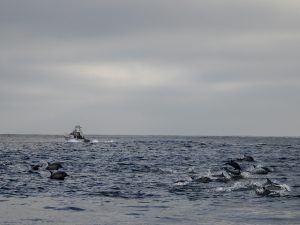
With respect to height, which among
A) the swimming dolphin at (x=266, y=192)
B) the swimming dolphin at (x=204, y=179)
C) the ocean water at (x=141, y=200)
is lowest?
the ocean water at (x=141, y=200)

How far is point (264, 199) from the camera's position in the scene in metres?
24.5

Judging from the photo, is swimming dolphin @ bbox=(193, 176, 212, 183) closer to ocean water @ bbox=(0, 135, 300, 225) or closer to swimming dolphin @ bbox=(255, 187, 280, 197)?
ocean water @ bbox=(0, 135, 300, 225)

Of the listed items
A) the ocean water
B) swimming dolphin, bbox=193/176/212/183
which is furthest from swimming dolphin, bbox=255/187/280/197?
swimming dolphin, bbox=193/176/212/183

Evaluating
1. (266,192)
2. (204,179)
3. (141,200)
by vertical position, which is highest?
(204,179)

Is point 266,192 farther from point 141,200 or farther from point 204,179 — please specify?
point 204,179

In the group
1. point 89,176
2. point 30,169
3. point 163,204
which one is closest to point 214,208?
point 163,204

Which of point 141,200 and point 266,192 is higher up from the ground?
point 266,192

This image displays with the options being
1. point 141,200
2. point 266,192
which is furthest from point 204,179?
point 141,200

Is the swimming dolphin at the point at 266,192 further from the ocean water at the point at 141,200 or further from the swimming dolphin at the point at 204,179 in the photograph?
the swimming dolphin at the point at 204,179

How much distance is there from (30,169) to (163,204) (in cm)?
2201

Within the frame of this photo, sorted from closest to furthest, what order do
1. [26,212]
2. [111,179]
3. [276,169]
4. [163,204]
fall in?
1. [26,212]
2. [163,204]
3. [111,179]
4. [276,169]

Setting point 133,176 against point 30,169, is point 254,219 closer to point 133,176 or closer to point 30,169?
point 133,176

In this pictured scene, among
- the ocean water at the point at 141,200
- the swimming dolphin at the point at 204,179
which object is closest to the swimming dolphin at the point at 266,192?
the ocean water at the point at 141,200

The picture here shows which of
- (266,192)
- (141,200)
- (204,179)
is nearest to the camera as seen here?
(141,200)
